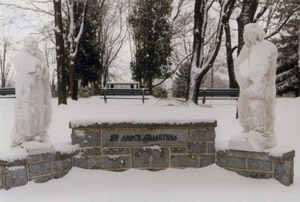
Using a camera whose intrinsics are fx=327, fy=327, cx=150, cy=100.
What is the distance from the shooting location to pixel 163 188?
205 inches

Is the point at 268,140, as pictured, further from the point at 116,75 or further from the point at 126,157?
the point at 116,75

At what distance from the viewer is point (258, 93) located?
530 cm

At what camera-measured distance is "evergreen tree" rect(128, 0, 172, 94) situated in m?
23.2

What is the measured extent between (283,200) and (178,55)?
98.2 ft

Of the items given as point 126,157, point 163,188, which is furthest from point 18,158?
point 163,188

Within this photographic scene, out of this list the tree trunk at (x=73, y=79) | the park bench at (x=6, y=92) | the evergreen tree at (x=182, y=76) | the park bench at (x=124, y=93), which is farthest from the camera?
the evergreen tree at (x=182, y=76)

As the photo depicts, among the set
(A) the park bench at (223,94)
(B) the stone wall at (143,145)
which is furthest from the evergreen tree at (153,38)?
(B) the stone wall at (143,145)

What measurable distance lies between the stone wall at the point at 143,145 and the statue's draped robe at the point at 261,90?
0.75 metres

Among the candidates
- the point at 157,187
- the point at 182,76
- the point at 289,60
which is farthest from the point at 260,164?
the point at 182,76

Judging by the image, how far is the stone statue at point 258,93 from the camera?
530 centimetres

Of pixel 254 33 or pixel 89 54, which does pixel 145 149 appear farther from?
pixel 89 54

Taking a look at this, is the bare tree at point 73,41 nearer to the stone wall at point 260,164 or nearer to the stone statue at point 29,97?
the stone statue at point 29,97

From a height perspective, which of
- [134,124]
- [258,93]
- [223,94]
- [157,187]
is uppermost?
[258,93]

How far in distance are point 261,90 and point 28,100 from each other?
12.3 ft
